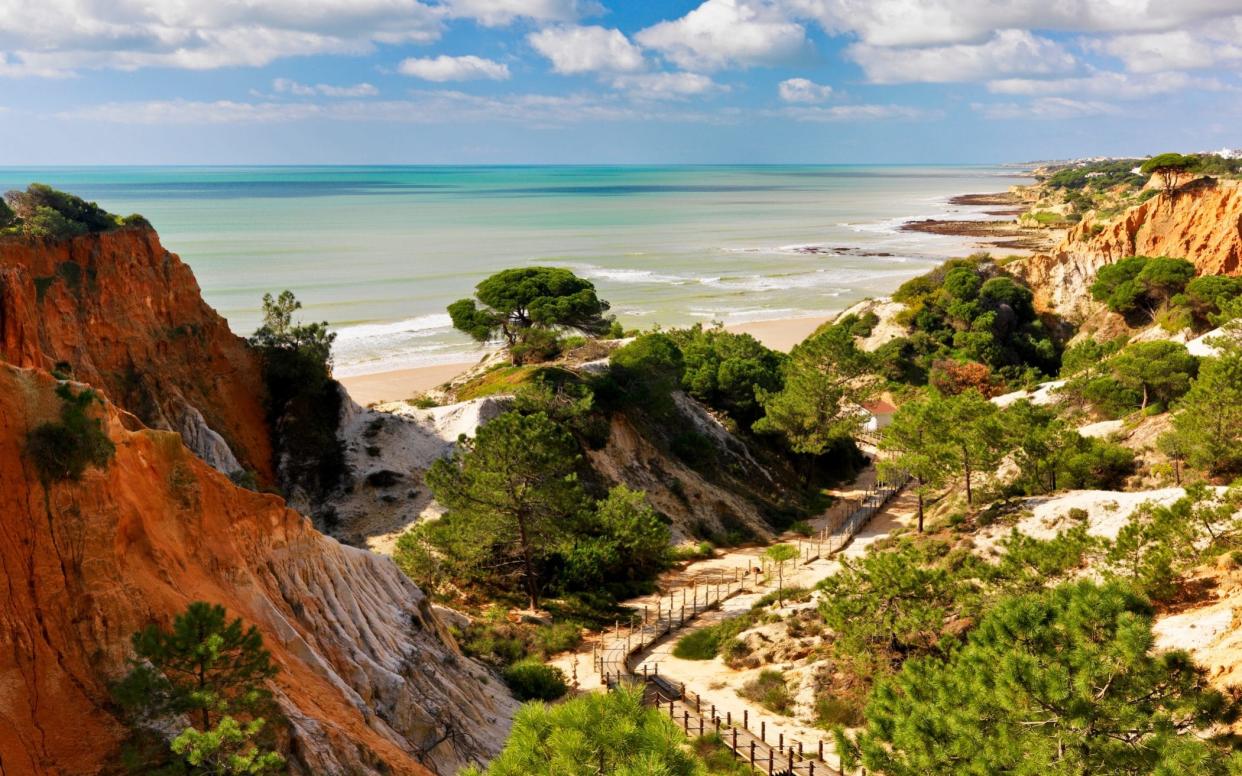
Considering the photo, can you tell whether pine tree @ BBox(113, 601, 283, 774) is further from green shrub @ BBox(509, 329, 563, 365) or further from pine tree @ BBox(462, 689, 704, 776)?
green shrub @ BBox(509, 329, 563, 365)

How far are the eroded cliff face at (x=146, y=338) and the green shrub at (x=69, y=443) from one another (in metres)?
15.5

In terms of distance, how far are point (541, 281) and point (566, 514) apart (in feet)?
92.0

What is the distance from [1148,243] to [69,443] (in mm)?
79691

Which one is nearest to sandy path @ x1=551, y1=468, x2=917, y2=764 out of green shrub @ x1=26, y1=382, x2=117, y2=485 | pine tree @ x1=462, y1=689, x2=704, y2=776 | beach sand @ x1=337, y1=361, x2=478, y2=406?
pine tree @ x1=462, y1=689, x2=704, y2=776

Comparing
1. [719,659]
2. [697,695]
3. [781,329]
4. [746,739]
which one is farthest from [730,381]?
[781,329]

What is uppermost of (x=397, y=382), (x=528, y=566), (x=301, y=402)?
(x=301, y=402)

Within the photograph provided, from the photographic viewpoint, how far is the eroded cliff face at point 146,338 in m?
30.7

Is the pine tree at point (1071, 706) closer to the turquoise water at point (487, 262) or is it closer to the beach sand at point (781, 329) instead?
the turquoise water at point (487, 262)

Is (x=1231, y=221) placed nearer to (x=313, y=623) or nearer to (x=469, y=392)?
(x=469, y=392)

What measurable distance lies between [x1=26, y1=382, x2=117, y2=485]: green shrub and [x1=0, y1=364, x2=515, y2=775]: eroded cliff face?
15 cm

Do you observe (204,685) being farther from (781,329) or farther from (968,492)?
(781,329)

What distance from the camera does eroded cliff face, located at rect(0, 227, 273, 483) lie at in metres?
30.7

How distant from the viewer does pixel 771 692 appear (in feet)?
78.1

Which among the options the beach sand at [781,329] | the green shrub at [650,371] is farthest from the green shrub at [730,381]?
the beach sand at [781,329]
